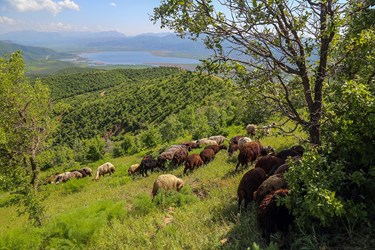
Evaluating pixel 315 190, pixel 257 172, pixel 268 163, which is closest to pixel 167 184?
pixel 268 163

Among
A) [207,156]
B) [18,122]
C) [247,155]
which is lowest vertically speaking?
[207,156]

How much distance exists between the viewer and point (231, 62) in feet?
21.9

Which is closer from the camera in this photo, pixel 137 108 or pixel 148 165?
pixel 148 165

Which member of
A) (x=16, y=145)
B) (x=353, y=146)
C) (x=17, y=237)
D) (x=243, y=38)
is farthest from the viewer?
(x=16, y=145)

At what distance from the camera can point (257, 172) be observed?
8.02m

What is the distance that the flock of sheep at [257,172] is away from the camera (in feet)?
18.4

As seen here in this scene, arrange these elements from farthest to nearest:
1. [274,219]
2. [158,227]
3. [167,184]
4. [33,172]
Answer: [33,172] < [167,184] < [158,227] < [274,219]

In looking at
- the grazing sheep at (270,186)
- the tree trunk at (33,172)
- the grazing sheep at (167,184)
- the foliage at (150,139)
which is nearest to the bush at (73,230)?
the grazing sheep at (167,184)

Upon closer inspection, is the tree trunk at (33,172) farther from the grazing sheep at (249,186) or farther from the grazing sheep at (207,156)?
the grazing sheep at (249,186)

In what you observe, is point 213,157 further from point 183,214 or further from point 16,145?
point 16,145

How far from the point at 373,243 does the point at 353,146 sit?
1.57 m

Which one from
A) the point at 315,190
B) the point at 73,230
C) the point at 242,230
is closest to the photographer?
the point at 315,190

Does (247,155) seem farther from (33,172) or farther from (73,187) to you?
(73,187)

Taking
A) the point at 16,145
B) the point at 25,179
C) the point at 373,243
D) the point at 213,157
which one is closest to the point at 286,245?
the point at 373,243
